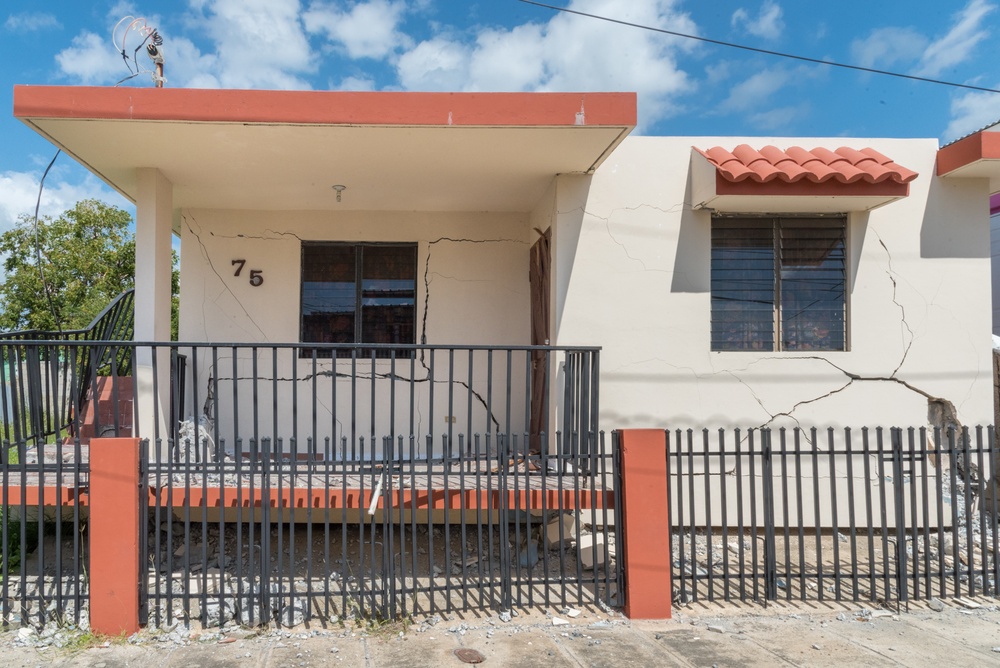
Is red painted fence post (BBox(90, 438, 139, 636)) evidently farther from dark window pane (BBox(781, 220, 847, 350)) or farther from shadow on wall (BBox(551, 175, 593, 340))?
dark window pane (BBox(781, 220, 847, 350))

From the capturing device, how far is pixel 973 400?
6074 mm

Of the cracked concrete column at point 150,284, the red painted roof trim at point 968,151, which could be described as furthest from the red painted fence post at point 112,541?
the red painted roof trim at point 968,151

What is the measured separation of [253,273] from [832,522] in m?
5.90

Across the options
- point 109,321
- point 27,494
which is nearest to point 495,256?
point 109,321

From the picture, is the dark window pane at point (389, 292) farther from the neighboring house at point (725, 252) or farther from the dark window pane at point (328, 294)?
the neighboring house at point (725, 252)

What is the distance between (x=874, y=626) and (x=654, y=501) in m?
1.60

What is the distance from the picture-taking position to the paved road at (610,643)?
3.86 m

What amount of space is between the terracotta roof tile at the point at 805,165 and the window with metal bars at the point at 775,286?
603 millimetres

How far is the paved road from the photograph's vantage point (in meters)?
3.86

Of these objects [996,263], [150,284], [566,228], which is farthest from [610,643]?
[996,263]

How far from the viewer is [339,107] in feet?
15.6

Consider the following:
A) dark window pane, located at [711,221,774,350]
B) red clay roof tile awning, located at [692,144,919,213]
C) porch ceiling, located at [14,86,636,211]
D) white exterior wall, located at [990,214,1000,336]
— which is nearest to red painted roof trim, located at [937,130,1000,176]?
red clay roof tile awning, located at [692,144,919,213]

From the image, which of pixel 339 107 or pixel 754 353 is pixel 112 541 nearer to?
pixel 339 107

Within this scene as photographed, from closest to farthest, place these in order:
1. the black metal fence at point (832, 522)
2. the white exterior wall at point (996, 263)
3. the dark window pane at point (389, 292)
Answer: the black metal fence at point (832, 522), the dark window pane at point (389, 292), the white exterior wall at point (996, 263)
